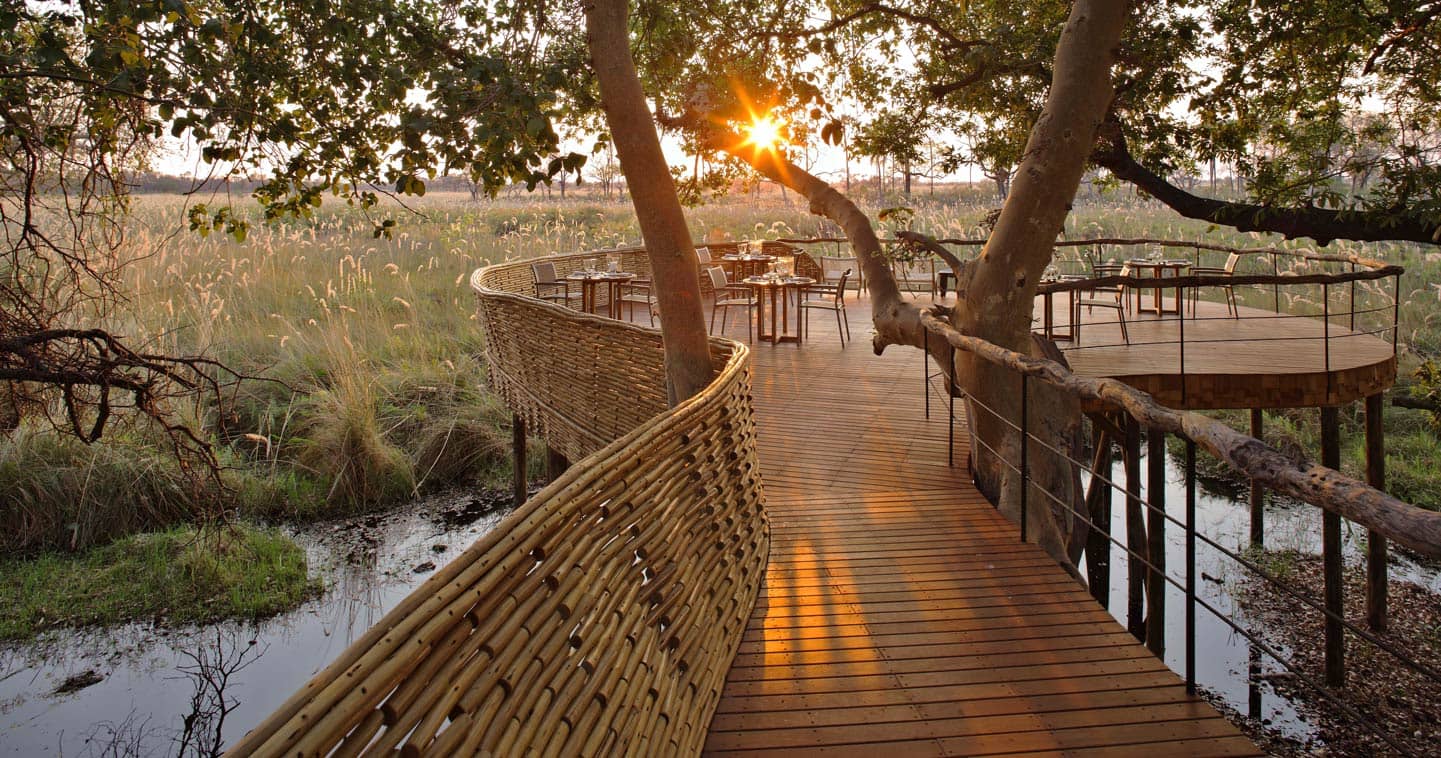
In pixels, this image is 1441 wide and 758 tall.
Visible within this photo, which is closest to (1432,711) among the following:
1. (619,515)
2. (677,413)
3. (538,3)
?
(677,413)

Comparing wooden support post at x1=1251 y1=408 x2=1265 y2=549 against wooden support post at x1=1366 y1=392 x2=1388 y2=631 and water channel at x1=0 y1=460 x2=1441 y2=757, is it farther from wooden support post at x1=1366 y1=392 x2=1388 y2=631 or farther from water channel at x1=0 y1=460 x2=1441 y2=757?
wooden support post at x1=1366 y1=392 x2=1388 y2=631

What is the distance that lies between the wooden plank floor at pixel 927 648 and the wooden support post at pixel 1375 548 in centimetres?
352

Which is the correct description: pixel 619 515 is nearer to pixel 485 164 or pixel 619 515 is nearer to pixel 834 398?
pixel 485 164

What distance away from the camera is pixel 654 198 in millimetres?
5613

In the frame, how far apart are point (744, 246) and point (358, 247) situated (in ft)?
23.5

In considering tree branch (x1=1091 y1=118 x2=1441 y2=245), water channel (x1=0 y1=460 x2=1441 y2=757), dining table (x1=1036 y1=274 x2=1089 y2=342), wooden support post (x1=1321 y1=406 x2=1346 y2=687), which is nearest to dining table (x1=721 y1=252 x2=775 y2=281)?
dining table (x1=1036 y1=274 x2=1089 y2=342)

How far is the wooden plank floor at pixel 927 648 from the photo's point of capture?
313 centimetres

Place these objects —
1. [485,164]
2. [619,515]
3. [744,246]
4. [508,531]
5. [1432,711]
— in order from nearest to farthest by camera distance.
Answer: [508,531] → [619,515] → [485,164] → [1432,711] → [744,246]

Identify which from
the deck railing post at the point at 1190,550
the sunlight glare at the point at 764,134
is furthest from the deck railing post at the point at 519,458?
the deck railing post at the point at 1190,550

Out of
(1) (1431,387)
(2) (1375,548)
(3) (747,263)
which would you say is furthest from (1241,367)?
(3) (747,263)

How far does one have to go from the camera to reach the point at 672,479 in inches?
137

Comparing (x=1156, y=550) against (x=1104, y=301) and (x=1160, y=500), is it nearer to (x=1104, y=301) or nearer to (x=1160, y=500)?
(x=1160, y=500)

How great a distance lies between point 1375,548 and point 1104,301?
6368 millimetres

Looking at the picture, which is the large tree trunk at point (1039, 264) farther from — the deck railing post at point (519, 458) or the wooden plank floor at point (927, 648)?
the deck railing post at point (519, 458)
